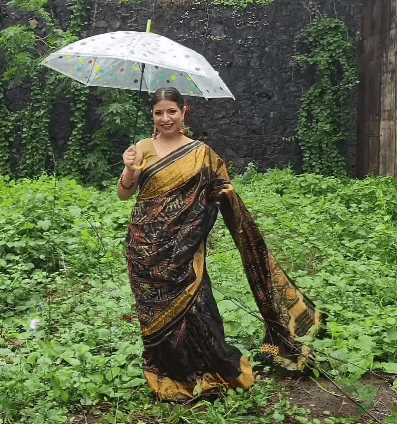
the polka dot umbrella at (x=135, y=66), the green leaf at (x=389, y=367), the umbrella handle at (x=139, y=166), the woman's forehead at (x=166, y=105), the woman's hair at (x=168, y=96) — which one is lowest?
the green leaf at (x=389, y=367)

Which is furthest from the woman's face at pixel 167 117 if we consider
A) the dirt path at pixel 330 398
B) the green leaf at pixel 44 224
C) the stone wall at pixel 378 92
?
the stone wall at pixel 378 92

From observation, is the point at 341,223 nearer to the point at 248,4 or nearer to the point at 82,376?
the point at 82,376

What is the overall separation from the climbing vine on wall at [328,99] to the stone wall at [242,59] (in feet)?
0.69

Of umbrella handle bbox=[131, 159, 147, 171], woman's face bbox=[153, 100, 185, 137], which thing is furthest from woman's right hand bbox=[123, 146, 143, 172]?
woman's face bbox=[153, 100, 185, 137]

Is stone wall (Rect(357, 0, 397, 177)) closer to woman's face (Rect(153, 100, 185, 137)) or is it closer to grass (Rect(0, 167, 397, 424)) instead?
grass (Rect(0, 167, 397, 424))

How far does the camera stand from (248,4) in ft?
39.3

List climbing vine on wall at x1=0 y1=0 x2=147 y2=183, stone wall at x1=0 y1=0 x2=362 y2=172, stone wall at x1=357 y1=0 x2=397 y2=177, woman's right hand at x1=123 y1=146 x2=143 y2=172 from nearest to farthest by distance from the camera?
woman's right hand at x1=123 y1=146 x2=143 y2=172 → stone wall at x1=357 y1=0 x2=397 y2=177 → climbing vine on wall at x1=0 y1=0 x2=147 y2=183 → stone wall at x1=0 y1=0 x2=362 y2=172

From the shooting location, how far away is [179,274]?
369cm

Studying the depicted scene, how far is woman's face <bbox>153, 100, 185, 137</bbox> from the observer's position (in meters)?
3.74

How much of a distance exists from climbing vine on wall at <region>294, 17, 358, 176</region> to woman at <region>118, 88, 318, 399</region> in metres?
8.51

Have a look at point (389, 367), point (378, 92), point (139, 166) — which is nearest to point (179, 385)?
point (139, 166)

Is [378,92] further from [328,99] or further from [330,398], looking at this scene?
[330,398]

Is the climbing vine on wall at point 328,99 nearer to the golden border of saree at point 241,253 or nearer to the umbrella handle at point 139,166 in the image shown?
the golden border of saree at point 241,253

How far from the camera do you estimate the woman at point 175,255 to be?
3701mm
